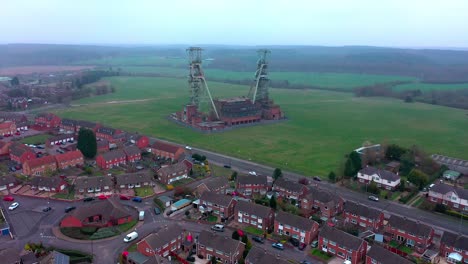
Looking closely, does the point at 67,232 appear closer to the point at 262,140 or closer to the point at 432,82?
the point at 262,140

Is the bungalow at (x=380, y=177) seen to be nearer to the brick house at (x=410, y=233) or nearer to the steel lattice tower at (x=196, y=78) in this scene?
the brick house at (x=410, y=233)

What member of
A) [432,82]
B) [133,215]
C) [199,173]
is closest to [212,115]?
[199,173]

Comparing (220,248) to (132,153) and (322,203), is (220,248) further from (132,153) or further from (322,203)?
(132,153)

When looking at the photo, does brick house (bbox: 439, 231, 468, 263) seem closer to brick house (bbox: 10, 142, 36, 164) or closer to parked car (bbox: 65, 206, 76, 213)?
parked car (bbox: 65, 206, 76, 213)

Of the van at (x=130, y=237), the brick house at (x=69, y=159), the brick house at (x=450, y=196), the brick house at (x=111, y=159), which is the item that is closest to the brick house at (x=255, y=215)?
the van at (x=130, y=237)

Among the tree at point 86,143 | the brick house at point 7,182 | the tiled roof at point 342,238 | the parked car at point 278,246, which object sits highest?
the tree at point 86,143

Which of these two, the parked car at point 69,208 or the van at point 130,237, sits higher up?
the van at point 130,237
